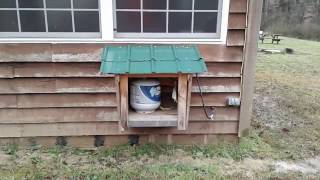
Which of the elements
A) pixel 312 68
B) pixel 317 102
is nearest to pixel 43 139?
pixel 317 102

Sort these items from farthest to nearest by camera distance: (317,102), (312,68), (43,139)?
1. (312,68)
2. (317,102)
3. (43,139)

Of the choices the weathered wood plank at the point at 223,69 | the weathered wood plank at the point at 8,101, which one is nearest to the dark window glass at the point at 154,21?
the weathered wood plank at the point at 223,69

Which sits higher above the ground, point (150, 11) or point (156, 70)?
point (150, 11)

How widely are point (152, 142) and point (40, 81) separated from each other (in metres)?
1.21

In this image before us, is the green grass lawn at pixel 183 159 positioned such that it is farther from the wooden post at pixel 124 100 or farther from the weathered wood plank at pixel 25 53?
the weathered wood plank at pixel 25 53

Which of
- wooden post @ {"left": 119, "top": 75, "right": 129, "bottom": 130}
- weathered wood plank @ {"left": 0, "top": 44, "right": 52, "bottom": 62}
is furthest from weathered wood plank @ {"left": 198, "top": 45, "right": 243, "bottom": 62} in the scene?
weathered wood plank @ {"left": 0, "top": 44, "right": 52, "bottom": 62}

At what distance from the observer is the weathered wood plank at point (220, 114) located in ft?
10.4

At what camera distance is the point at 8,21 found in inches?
112

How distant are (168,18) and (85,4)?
74 centimetres

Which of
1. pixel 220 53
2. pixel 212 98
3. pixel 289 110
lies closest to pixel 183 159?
pixel 212 98

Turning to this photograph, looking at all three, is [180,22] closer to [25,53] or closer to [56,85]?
[56,85]

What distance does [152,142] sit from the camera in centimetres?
323

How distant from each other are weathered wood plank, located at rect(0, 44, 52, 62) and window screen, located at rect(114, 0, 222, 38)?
65cm

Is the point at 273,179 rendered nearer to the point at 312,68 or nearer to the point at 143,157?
the point at 143,157
